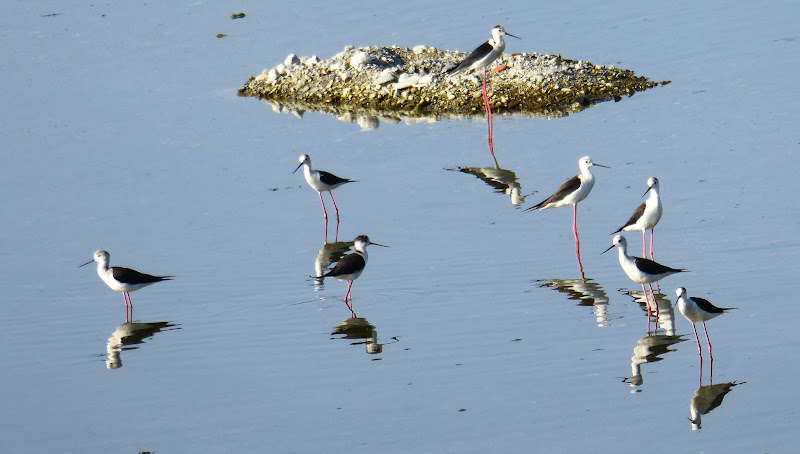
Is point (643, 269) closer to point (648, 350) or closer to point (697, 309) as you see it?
point (648, 350)

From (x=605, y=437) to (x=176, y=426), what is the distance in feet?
10.6

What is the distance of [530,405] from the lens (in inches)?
347

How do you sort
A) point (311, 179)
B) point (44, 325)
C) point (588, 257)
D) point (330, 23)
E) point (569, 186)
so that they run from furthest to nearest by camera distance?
1. point (330, 23)
2. point (311, 179)
3. point (569, 186)
4. point (588, 257)
5. point (44, 325)

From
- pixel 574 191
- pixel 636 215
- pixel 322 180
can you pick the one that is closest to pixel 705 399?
pixel 636 215

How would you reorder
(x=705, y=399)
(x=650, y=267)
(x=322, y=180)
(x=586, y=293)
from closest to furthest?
(x=705, y=399) < (x=650, y=267) < (x=586, y=293) < (x=322, y=180)

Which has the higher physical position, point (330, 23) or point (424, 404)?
point (330, 23)

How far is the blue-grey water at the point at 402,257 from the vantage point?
8.86 metres

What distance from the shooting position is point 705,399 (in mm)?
8773

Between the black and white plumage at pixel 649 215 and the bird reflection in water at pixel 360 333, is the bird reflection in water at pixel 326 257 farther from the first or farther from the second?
the black and white plumage at pixel 649 215

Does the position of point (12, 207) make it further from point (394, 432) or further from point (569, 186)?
point (394, 432)

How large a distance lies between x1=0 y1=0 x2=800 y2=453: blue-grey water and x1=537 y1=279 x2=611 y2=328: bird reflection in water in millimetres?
33

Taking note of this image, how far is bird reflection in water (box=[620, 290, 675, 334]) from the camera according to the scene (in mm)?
10445

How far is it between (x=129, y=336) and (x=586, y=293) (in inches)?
171

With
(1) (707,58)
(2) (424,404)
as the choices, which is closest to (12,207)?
(2) (424,404)
